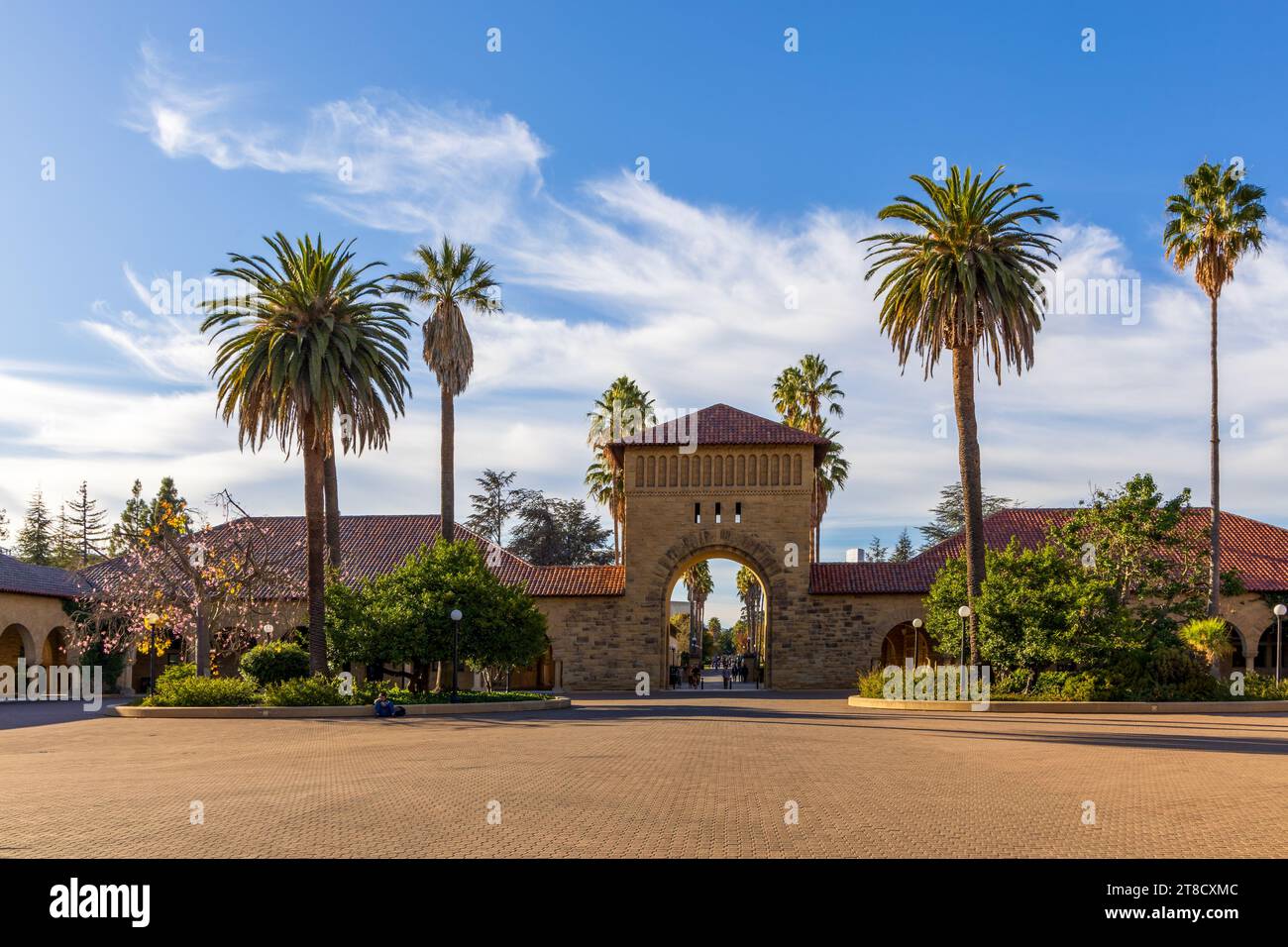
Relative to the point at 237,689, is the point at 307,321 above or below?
above

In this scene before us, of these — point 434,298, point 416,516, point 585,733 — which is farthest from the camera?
point 416,516

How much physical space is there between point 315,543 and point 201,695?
194 inches

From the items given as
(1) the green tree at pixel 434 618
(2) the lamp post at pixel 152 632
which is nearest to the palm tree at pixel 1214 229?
(1) the green tree at pixel 434 618

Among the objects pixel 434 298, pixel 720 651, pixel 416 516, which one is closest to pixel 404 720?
Answer: pixel 434 298

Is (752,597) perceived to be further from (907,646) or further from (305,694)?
(305,694)

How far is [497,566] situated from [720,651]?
411 ft

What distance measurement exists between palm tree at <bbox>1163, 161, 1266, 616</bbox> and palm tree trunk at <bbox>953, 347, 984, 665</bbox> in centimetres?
1096

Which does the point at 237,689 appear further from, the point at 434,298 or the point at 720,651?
the point at 720,651

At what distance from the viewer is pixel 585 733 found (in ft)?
73.9

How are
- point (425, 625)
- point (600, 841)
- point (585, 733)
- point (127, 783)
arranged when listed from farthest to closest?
point (425, 625) → point (585, 733) → point (127, 783) → point (600, 841)

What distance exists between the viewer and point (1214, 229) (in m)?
38.3

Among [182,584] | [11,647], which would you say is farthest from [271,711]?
[11,647]

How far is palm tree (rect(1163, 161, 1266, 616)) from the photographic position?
124 ft

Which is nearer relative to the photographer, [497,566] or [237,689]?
[237,689]
